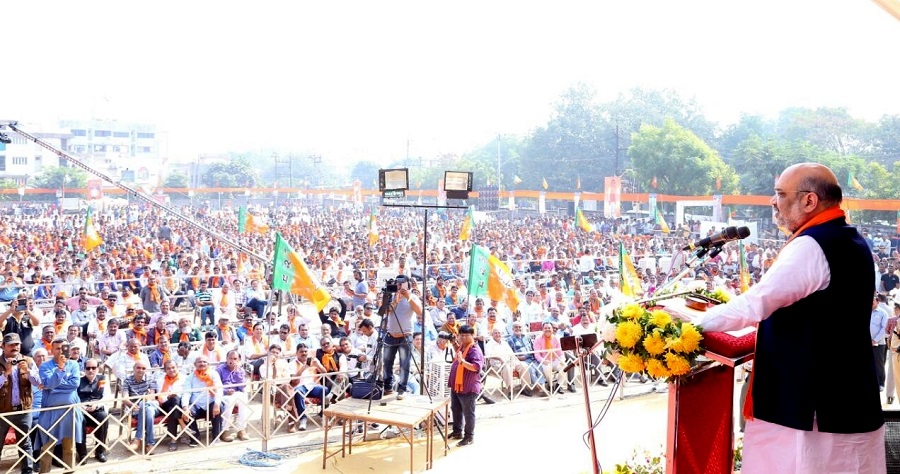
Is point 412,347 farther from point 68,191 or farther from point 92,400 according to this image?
point 68,191

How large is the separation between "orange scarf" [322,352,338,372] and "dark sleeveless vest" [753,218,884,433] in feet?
19.7

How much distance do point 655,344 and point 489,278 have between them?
7855 mm

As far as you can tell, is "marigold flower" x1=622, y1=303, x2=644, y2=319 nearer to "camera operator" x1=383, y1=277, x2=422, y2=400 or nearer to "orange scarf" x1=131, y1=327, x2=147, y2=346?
"camera operator" x1=383, y1=277, x2=422, y2=400

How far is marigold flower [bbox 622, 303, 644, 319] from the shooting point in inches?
105

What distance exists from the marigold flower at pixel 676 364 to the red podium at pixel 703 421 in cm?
30

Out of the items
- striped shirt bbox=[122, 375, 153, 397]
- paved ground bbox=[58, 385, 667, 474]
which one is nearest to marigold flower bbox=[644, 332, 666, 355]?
paved ground bbox=[58, 385, 667, 474]

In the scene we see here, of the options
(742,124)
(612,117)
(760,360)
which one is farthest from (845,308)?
(612,117)

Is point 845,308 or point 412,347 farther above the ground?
point 845,308

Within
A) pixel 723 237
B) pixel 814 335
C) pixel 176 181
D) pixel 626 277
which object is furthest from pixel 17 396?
pixel 176 181

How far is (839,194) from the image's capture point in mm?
2438

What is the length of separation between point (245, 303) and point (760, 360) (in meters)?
11.4

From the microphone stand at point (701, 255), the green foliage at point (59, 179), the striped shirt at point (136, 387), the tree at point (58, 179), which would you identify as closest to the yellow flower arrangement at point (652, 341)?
the microphone stand at point (701, 255)

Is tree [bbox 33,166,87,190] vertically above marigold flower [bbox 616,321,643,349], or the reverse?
tree [bbox 33,166,87,190]

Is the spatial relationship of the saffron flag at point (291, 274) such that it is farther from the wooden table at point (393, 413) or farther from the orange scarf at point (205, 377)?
the wooden table at point (393, 413)
